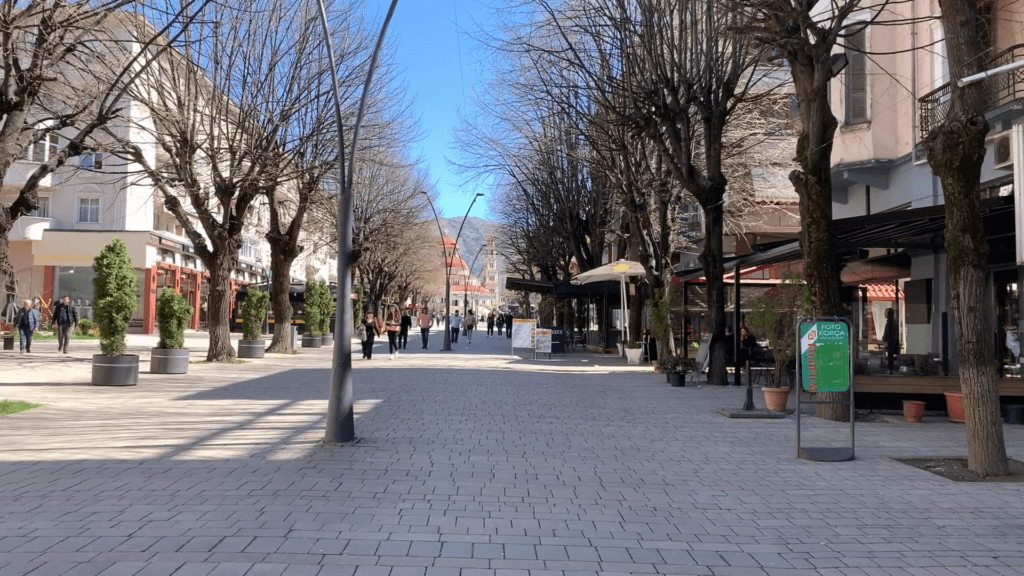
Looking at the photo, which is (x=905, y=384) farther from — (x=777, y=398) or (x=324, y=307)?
(x=324, y=307)

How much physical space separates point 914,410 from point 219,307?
16618mm

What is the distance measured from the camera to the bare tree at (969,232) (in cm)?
836

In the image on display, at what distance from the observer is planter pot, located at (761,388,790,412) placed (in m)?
13.5

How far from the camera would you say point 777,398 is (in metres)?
13.6

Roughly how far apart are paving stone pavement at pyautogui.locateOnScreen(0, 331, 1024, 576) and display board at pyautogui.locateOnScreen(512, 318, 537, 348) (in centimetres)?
1642

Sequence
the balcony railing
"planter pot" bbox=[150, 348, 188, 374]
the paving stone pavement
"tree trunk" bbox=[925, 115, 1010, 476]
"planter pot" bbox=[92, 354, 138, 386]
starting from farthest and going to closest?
"planter pot" bbox=[150, 348, 188, 374], "planter pot" bbox=[92, 354, 138, 386], the balcony railing, "tree trunk" bbox=[925, 115, 1010, 476], the paving stone pavement

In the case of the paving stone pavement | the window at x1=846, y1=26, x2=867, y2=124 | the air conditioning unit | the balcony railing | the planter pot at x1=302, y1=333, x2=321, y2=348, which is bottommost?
the paving stone pavement

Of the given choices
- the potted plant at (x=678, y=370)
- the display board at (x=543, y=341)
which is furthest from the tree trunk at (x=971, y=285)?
the display board at (x=543, y=341)

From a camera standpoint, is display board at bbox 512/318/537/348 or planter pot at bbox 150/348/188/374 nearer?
planter pot at bbox 150/348/188/374

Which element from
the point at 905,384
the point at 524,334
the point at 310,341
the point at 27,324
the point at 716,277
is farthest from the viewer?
the point at 310,341

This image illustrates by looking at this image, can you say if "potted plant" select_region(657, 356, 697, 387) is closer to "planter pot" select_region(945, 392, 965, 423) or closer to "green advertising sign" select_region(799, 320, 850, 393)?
"planter pot" select_region(945, 392, 965, 423)

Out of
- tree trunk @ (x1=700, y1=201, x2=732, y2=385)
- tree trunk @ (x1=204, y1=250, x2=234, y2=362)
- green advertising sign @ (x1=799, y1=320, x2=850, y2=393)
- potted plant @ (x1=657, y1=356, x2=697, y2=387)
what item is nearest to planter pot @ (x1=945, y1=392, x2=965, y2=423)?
green advertising sign @ (x1=799, y1=320, x2=850, y2=393)

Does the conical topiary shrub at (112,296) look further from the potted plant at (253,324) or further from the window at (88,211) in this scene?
the window at (88,211)

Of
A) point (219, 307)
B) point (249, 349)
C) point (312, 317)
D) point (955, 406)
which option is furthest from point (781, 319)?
point (312, 317)
